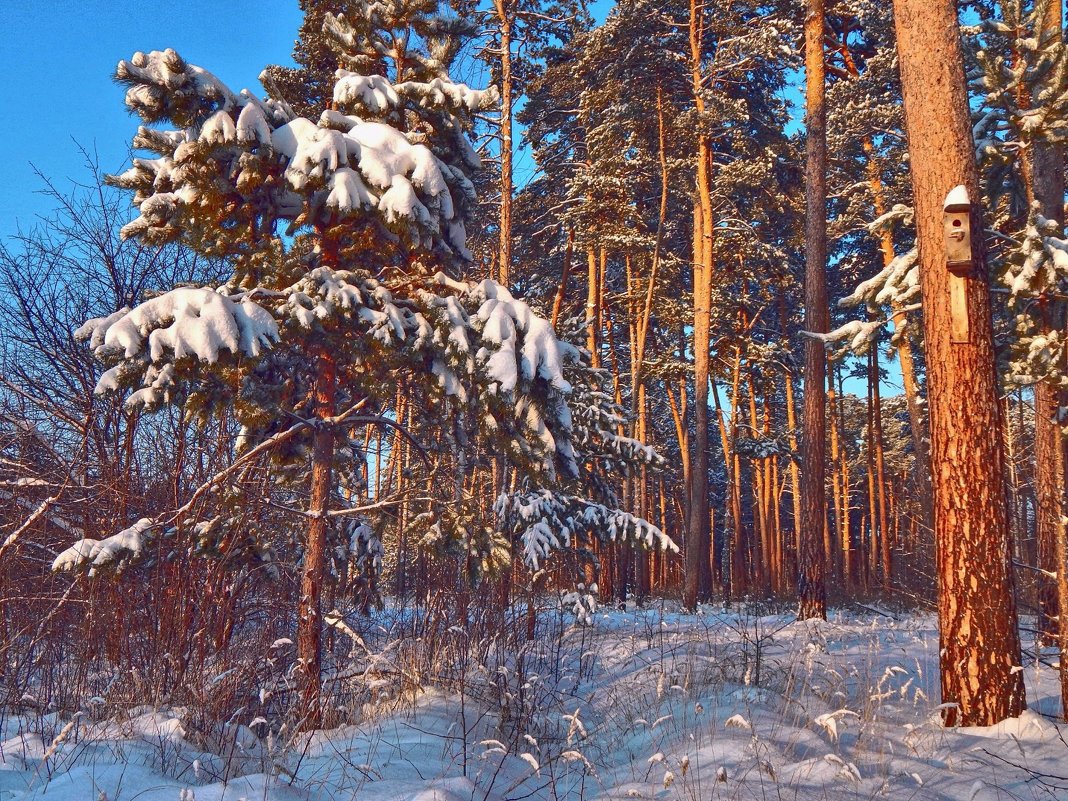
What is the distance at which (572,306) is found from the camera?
23047 millimetres

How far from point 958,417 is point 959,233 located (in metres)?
1.18

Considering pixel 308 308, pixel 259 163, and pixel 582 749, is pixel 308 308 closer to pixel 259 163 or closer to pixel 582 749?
pixel 259 163

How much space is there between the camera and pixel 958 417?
4590 millimetres

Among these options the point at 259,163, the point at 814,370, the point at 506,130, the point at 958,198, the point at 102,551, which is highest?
the point at 506,130

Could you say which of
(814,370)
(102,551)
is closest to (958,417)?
(102,551)

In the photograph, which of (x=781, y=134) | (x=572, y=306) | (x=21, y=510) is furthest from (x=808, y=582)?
(x=572, y=306)

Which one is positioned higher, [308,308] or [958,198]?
[958,198]

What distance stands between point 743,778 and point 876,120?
Answer: 1497 centimetres

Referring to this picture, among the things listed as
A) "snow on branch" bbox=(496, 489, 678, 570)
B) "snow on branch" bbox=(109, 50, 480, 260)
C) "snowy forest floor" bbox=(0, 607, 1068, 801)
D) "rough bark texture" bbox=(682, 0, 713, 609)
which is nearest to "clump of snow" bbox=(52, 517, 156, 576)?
"snowy forest floor" bbox=(0, 607, 1068, 801)

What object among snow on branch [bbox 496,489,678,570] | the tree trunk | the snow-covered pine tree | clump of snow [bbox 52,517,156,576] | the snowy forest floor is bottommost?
the snowy forest floor

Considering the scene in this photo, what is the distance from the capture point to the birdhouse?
15.1 ft

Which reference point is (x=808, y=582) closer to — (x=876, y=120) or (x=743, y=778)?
(x=743, y=778)

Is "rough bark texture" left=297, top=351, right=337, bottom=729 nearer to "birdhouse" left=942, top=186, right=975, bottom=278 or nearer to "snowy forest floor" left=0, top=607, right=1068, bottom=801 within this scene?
"snowy forest floor" left=0, top=607, right=1068, bottom=801

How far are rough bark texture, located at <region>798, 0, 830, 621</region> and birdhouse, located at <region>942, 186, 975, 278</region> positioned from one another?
18.4 ft
